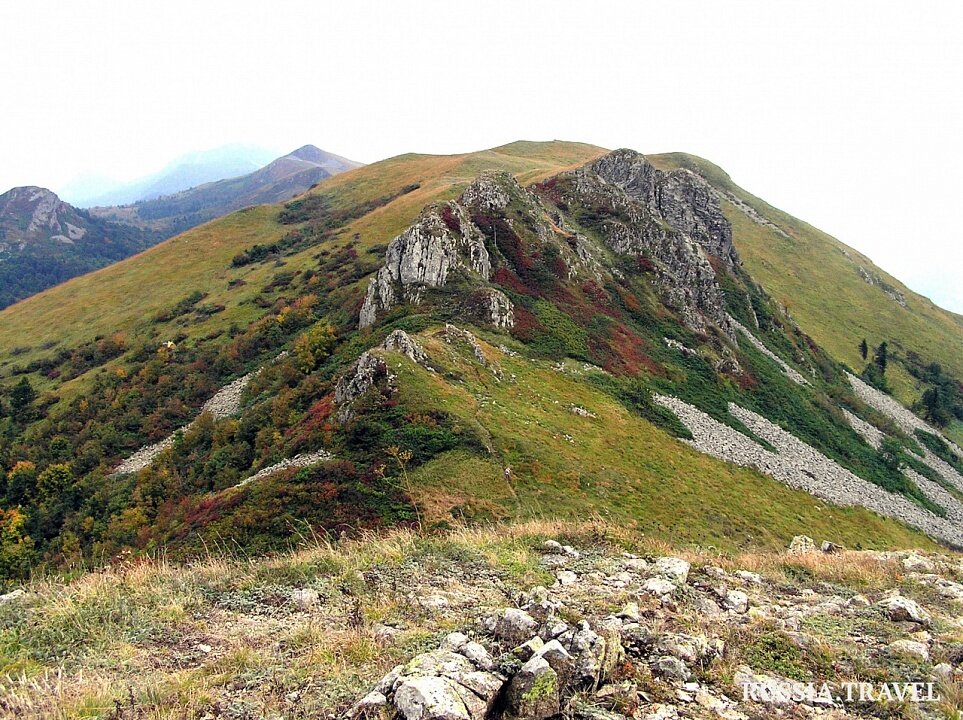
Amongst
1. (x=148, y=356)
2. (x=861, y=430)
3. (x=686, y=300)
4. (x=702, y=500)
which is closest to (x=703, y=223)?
(x=686, y=300)

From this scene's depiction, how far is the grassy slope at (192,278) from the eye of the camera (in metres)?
82.1

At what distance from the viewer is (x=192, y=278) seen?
98250 millimetres

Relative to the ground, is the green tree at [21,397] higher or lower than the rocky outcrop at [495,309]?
lower

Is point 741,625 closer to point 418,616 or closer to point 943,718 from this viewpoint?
point 943,718

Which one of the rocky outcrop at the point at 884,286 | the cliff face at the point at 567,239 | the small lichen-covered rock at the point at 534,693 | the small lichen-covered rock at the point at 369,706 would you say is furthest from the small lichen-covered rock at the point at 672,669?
the rocky outcrop at the point at 884,286

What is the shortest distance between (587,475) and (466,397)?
8517 mm

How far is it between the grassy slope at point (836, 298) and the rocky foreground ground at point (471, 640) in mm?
113217

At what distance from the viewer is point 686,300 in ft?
218

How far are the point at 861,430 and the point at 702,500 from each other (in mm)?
48612

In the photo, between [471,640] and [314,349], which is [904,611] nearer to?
[471,640]

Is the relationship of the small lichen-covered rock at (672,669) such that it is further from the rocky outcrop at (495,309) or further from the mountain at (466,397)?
the rocky outcrop at (495,309)

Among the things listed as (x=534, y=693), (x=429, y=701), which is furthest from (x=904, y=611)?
(x=429, y=701)

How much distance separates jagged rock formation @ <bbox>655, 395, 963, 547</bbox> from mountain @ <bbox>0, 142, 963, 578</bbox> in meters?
0.33

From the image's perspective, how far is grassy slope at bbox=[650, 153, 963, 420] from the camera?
379 feet
